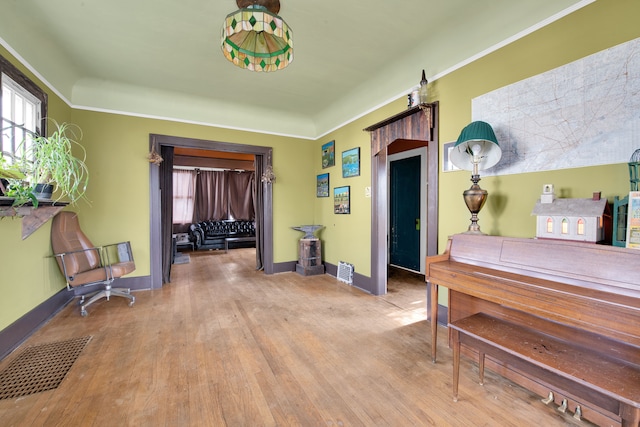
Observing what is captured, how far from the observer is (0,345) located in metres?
2.22

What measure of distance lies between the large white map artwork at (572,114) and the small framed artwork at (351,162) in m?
2.05

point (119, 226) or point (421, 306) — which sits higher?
point (119, 226)

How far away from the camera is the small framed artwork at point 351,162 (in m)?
4.28

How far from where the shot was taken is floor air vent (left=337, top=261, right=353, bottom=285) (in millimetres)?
4383

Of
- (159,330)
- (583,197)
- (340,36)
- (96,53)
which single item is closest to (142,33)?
(96,53)

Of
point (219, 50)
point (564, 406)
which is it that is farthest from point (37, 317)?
point (564, 406)

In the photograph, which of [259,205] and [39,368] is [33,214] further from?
[259,205]

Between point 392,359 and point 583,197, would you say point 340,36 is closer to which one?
point 583,197

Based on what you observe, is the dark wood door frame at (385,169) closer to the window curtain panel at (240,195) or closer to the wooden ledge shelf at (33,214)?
the wooden ledge shelf at (33,214)

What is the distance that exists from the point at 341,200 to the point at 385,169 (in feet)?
3.40

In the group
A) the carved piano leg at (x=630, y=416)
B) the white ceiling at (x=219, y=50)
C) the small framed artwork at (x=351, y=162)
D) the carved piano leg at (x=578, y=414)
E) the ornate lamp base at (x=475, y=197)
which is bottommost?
the carved piano leg at (x=578, y=414)

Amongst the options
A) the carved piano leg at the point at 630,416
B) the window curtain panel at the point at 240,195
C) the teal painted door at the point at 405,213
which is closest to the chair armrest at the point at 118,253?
the teal painted door at the point at 405,213

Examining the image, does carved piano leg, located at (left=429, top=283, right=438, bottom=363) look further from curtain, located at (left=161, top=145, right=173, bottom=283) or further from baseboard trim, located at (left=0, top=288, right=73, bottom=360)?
curtain, located at (left=161, top=145, right=173, bottom=283)

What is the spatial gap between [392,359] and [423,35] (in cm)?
314
